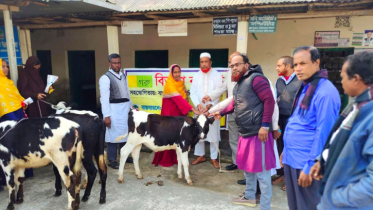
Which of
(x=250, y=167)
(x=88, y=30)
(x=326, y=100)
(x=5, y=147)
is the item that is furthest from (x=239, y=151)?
(x=88, y=30)

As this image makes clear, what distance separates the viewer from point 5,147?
3006 mm

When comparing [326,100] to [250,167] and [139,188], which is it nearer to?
[250,167]

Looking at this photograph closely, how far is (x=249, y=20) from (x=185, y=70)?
1.52 metres

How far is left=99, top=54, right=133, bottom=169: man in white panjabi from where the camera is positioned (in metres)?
4.23

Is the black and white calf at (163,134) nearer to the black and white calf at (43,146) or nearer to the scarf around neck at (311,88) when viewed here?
the black and white calf at (43,146)

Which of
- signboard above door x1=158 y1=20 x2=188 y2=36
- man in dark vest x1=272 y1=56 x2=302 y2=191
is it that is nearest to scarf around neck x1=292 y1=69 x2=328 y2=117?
man in dark vest x1=272 y1=56 x2=302 y2=191

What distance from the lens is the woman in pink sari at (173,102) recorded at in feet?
14.5

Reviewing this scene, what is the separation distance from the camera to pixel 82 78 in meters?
9.38

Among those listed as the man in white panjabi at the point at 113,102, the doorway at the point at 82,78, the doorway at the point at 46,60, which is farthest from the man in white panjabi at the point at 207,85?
the doorway at the point at 46,60

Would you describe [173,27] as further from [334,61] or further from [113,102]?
[334,61]

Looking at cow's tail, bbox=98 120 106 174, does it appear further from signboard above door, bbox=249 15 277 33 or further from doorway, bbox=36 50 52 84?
doorway, bbox=36 50 52 84

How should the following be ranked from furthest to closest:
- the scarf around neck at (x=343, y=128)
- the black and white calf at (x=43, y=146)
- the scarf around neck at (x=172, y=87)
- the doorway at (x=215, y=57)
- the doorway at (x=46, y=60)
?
the doorway at (x=46, y=60)
the doorway at (x=215, y=57)
the scarf around neck at (x=172, y=87)
the black and white calf at (x=43, y=146)
the scarf around neck at (x=343, y=128)

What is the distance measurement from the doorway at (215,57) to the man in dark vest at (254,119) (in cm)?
433

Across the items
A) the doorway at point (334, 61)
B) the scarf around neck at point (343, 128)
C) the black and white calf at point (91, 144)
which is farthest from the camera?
the doorway at point (334, 61)
